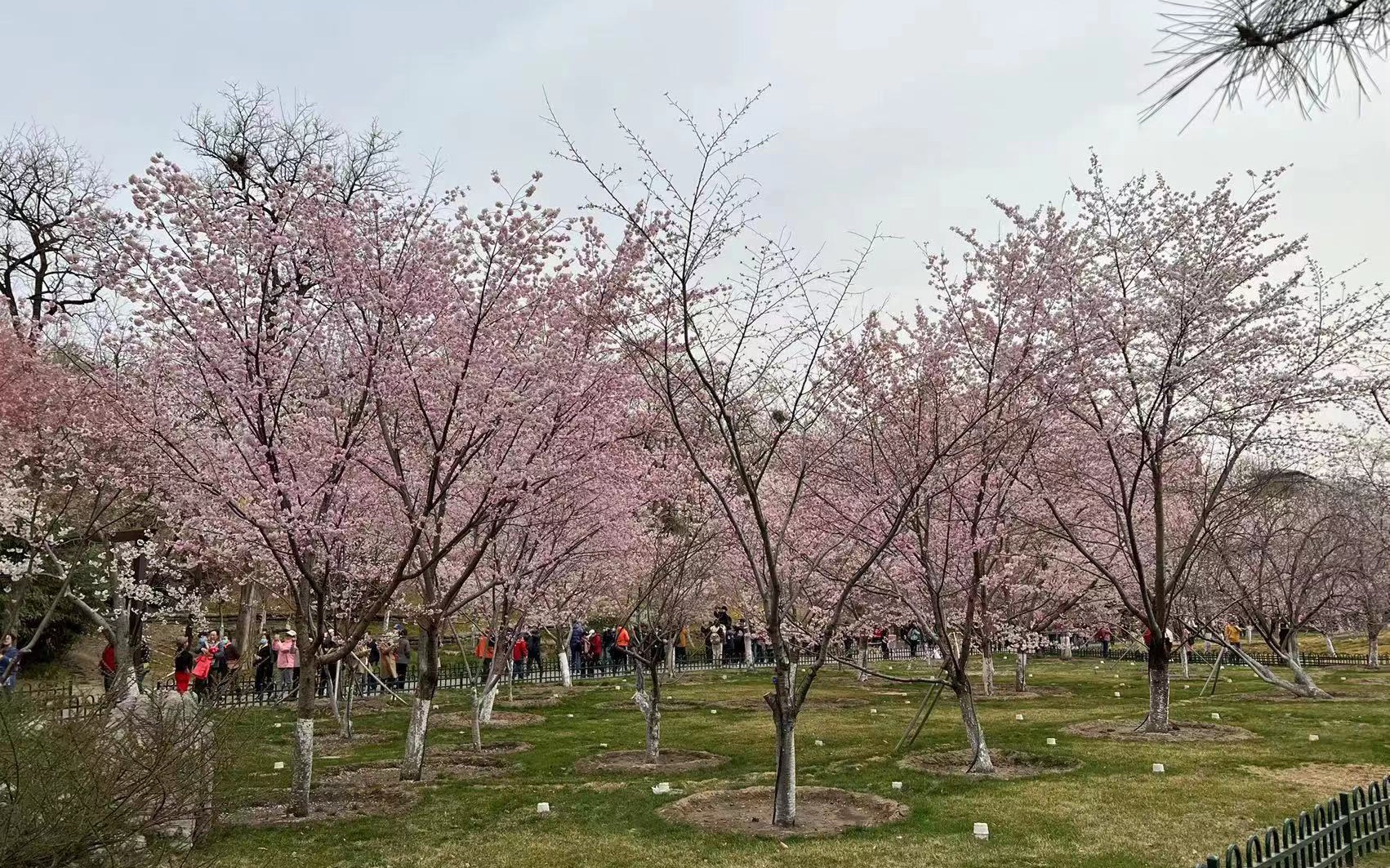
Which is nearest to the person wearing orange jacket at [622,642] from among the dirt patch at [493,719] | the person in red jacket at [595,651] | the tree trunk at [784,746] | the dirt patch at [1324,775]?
the person in red jacket at [595,651]

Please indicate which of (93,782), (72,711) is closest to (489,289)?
(72,711)

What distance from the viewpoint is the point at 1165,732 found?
14.1m

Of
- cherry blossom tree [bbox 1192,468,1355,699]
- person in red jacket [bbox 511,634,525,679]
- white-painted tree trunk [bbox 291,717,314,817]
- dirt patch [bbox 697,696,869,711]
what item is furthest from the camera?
person in red jacket [bbox 511,634,525,679]

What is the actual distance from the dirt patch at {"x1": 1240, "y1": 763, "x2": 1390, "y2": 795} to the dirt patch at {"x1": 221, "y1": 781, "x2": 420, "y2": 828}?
9.48 meters

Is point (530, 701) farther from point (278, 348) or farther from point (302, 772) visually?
point (278, 348)

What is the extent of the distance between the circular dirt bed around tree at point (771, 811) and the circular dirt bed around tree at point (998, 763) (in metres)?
1.79

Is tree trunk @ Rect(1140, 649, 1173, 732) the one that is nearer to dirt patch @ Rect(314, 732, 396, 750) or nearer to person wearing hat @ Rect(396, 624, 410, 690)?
dirt patch @ Rect(314, 732, 396, 750)

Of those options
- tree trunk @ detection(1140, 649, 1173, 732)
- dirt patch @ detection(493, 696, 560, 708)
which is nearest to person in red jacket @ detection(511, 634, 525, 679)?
dirt patch @ detection(493, 696, 560, 708)

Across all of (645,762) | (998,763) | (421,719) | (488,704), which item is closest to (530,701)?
(488,704)

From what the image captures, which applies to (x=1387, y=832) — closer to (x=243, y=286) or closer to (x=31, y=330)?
(x=243, y=286)

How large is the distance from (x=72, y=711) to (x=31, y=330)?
11.7 meters

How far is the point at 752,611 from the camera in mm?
22469

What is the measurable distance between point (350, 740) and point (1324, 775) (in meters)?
13.5

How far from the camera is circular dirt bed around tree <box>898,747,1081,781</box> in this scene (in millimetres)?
11156
